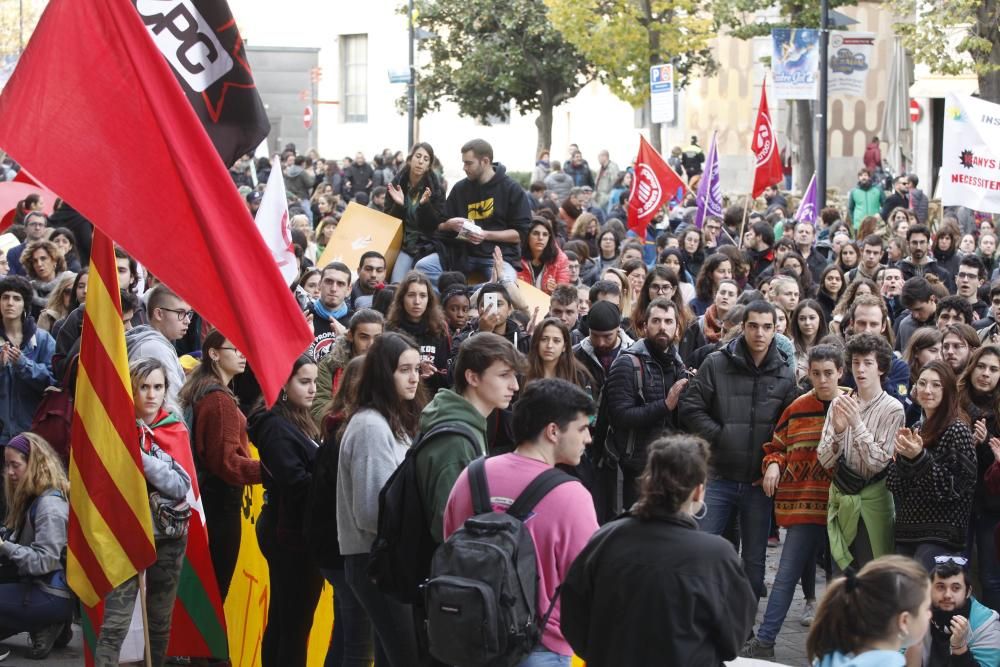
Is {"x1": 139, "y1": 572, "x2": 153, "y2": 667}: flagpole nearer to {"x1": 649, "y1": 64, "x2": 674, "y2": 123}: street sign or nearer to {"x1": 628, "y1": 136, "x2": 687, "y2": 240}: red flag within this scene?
{"x1": 628, "y1": 136, "x2": 687, "y2": 240}: red flag

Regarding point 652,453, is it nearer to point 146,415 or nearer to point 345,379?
point 345,379

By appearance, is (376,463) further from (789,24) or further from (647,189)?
(789,24)

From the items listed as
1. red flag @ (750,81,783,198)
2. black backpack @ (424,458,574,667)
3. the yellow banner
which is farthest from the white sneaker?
red flag @ (750,81,783,198)

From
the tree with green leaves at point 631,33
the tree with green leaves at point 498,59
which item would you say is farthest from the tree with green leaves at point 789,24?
the tree with green leaves at point 498,59

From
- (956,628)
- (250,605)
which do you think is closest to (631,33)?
(250,605)

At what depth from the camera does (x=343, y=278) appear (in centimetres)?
1086

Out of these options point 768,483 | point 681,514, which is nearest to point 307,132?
point 768,483

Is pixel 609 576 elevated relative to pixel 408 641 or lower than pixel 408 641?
elevated

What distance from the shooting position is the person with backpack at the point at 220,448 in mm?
7500

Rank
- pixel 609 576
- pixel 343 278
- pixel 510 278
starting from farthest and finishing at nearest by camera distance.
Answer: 1. pixel 510 278
2. pixel 343 278
3. pixel 609 576

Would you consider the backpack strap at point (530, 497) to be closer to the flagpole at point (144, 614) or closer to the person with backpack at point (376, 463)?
the person with backpack at point (376, 463)

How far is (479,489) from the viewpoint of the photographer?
17.3 ft

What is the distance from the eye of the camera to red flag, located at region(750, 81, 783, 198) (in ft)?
63.3

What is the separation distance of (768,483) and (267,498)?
2723 millimetres
